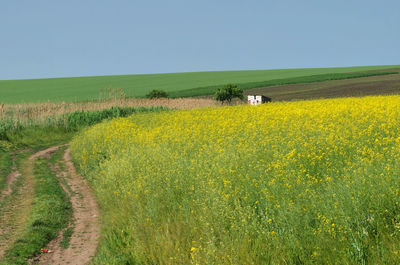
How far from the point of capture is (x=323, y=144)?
1188cm

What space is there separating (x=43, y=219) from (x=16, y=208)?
5.67 ft

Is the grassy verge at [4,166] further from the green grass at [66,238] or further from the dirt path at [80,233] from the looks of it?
the green grass at [66,238]

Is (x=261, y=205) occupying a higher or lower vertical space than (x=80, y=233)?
higher

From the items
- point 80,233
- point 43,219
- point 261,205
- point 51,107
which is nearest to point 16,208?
point 43,219

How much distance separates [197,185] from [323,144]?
3.99 m

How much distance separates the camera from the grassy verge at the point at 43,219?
9.39 metres

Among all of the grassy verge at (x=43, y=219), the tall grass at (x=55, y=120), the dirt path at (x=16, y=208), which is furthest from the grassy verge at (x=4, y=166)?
the tall grass at (x=55, y=120)

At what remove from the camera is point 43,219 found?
37.4 ft

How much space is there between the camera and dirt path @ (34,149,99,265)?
29.7 ft

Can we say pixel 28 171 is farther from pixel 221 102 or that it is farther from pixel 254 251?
pixel 221 102

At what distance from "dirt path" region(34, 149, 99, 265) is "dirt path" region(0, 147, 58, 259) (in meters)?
0.99

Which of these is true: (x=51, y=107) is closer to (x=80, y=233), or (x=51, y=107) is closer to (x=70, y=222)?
(x=70, y=222)

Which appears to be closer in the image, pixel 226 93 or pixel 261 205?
pixel 261 205

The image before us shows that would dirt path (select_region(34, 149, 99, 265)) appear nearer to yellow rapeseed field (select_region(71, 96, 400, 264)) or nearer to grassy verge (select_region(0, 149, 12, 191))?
yellow rapeseed field (select_region(71, 96, 400, 264))
